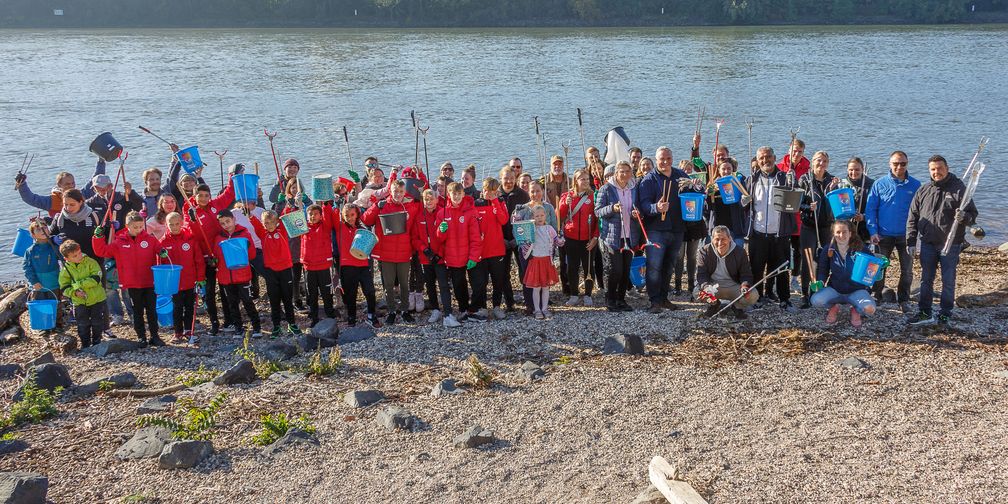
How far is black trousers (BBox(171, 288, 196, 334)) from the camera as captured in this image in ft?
33.2

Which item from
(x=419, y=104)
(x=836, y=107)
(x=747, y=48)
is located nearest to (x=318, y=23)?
(x=747, y=48)

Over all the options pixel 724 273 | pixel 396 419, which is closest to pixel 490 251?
pixel 724 273

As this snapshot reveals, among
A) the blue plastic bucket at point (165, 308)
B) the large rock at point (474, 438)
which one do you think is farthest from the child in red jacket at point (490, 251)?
the blue plastic bucket at point (165, 308)

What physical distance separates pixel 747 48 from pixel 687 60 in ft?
22.4

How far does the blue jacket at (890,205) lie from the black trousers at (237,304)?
6689 millimetres

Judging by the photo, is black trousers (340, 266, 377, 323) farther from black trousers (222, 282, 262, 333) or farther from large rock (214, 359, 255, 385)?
large rock (214, 359, 255, 385)

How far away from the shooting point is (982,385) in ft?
25.4

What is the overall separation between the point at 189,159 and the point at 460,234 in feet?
13.9

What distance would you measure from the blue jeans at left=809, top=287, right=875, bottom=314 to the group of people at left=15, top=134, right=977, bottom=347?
→ 0.02m

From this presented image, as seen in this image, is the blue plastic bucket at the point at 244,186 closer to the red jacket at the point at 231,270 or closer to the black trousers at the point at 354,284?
the red jacket at the point at 231,270

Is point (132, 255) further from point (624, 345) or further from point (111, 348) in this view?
point (624, 345)

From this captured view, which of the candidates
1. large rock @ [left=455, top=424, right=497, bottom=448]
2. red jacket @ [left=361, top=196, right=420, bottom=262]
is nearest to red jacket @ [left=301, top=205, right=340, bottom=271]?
red jacket @ [left=361, top=196, right=420, bottom=262]

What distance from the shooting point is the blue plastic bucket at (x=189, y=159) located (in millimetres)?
11922

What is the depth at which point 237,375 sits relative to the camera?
8562mm
